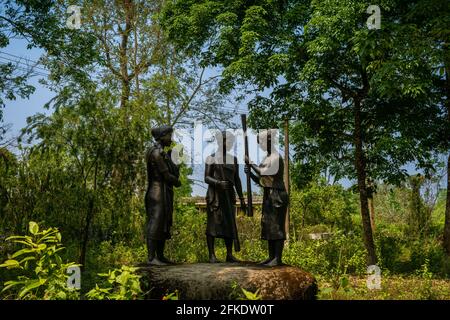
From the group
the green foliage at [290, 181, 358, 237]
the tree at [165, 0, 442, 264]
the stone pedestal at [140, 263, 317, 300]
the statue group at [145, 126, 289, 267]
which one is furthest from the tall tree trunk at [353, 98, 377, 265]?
the stone pedestal at [140, 263, 317, 300]

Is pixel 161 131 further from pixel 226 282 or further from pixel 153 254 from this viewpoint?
pixel 226 282

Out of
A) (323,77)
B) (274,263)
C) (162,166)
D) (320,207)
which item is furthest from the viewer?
(320,207)

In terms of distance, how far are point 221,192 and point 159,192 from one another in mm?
1025

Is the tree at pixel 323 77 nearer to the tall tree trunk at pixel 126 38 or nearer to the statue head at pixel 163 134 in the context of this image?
the tall tree trunk at pixel 126 38

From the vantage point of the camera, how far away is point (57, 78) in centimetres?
1605

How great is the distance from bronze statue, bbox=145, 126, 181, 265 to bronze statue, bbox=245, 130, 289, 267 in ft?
4.28

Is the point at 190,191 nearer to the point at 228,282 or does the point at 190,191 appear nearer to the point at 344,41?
the point at 344,41

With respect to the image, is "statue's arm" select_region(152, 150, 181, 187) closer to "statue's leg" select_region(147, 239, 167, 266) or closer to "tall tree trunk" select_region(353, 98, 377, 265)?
"statue's leg" select_region(147, 239, 167, 266)

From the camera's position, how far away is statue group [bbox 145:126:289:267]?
849 centimetres

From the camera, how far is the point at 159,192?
8.85m

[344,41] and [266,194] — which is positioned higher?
[344,41]

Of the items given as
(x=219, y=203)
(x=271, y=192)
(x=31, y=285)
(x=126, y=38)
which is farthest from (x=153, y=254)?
(x=126, y=38)
